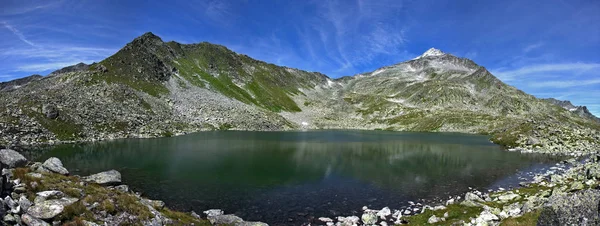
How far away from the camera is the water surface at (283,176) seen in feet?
104


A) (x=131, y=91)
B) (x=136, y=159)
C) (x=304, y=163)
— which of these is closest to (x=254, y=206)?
(x=304, y=163)

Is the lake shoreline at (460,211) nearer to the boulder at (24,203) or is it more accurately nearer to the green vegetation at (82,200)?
the green vegetation at (82,200)

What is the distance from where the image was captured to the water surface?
31.7 metres

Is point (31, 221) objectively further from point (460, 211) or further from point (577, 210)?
point (460, 211)

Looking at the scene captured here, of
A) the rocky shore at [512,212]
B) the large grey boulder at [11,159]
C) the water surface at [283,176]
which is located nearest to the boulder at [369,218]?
the rocky shore at [512,212]

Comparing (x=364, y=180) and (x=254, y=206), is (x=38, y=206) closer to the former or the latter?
(x=254, y=206)

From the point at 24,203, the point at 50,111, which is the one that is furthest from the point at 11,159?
the point at 50,111

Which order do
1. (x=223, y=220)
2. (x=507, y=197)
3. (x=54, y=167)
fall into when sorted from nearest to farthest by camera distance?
(x=223, y=220)
(x=54, y=167)
(x=507, y=197)

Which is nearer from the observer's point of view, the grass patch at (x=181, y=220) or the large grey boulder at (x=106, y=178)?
the grass patch at (x=181, y=220)

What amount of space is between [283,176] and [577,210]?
116ft

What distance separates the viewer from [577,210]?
1287cm

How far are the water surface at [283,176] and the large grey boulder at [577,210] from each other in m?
18.1

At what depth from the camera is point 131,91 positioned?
12181 centimetres

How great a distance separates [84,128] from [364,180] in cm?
7857
